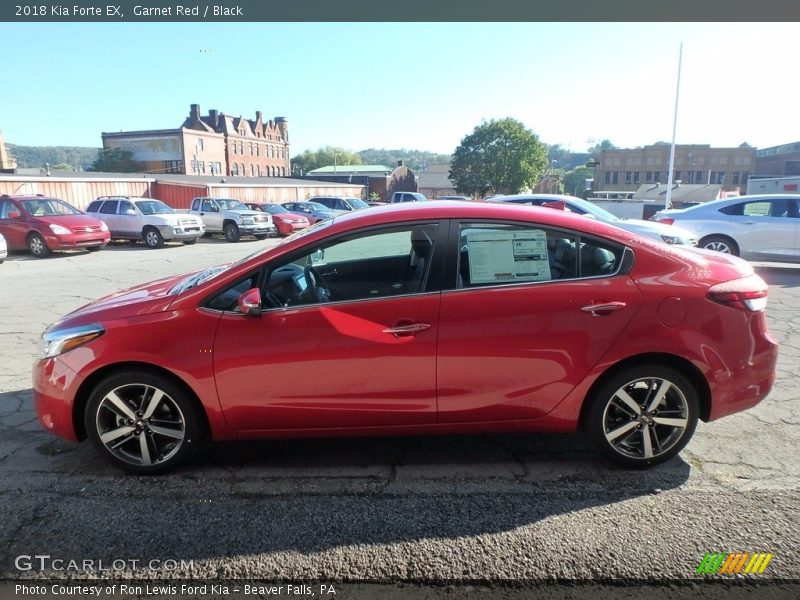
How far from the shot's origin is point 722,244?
10703 millimetres

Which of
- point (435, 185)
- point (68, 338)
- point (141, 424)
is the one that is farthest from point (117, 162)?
point (141, 424)

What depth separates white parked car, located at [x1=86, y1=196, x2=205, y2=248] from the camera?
17859 millimetres

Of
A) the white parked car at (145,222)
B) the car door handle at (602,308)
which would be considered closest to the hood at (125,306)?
the car door handle at (602,308)

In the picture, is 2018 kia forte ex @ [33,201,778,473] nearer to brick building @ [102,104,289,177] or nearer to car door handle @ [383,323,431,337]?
car door handle @ [383,323,431,337]

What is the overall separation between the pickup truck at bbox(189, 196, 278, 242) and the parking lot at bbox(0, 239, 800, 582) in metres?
17.5

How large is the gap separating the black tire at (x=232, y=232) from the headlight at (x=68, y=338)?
18.2 m

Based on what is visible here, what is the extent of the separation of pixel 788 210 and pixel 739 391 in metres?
9.78

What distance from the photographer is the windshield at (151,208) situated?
1834 centimetres

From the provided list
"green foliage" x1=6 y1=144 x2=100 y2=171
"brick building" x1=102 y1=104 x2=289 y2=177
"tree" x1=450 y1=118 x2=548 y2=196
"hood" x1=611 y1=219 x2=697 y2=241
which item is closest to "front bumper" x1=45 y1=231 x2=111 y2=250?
"hood" x1=611 y1=219 x2=697 y2=241

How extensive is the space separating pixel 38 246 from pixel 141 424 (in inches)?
568

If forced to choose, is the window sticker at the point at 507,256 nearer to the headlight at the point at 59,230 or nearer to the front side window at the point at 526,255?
the front side window at the point at 526,255

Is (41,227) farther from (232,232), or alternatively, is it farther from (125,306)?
(125,306)

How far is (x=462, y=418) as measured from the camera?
10.1ft

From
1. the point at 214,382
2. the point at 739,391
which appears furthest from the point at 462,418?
the point at 739,391
